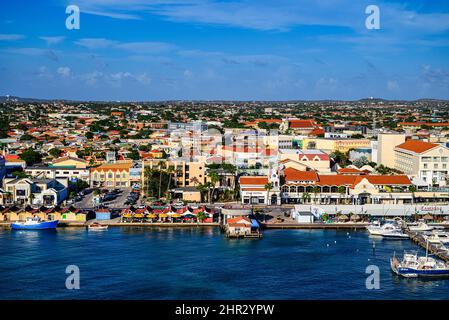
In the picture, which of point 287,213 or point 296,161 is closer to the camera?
point 287,213

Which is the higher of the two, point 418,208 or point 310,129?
point 310,129

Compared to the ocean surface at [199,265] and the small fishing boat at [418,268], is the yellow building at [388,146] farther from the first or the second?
the small fishing boat at [418,268]

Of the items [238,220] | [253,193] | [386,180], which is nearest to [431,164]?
[386,180]

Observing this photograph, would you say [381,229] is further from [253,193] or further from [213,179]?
[213,179]

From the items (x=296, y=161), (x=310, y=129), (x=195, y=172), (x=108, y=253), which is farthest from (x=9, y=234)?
(x=310, y=129)

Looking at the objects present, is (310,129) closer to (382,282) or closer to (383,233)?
(383,233)

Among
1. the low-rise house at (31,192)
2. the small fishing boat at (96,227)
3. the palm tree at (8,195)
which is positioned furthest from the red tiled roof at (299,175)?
the palm tree at (8,195)
